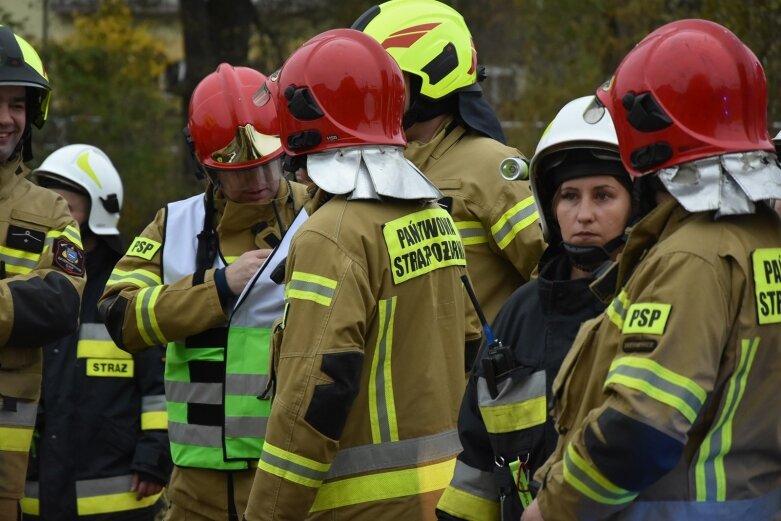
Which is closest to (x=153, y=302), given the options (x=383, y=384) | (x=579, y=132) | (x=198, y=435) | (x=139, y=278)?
(x=139, y=278)

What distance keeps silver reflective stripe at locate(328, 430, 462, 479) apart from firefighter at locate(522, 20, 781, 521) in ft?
2.56

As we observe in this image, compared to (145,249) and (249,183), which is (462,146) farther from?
(145,249)

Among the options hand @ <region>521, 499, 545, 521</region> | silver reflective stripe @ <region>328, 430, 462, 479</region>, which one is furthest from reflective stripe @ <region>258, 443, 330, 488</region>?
hand @ <region>521, 499, 545, 521</region>

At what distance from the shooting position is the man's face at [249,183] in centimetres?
490

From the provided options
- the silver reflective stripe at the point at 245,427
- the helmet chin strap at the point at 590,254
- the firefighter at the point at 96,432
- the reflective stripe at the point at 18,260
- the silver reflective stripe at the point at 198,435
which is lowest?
the firefighter at the point at 96,432

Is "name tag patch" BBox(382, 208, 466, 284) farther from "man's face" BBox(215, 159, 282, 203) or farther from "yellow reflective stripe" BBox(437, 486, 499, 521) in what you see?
"man's face" BBox(215, 159, 282, 203)

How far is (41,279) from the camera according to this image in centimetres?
496

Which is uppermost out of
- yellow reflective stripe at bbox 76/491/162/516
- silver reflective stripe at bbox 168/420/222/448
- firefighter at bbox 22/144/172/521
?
silver reflective stripe at bbox 168/420/222/448

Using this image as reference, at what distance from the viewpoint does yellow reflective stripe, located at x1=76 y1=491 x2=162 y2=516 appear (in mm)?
5727

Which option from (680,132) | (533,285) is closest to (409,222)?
(533,285)

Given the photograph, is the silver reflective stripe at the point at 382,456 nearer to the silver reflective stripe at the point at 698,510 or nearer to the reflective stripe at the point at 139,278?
the silver reflective stripe at the point at 698,510

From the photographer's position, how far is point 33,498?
5723mm

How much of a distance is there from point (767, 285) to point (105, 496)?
372 centimetres

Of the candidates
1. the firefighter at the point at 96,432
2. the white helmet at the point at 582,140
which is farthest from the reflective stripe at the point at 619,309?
the firefighter at the point at 96,432
